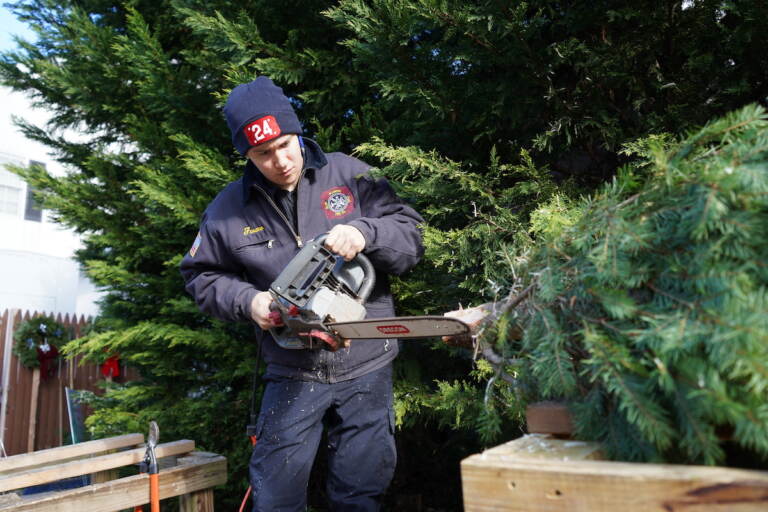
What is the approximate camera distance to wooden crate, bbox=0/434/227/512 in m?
2.56

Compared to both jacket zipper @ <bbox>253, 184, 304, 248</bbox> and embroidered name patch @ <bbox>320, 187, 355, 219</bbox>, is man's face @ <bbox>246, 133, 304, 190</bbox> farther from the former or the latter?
embroidered name patch @ <bbox>320, 187, 355, 219</bbox>

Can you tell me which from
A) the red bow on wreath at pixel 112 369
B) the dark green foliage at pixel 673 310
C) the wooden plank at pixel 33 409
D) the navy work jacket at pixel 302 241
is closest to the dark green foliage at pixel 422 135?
the dark green foliage at pixel 673 310

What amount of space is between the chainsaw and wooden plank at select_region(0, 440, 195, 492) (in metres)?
1.26

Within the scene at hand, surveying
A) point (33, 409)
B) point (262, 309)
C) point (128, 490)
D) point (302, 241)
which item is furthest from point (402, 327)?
point (33, 409)

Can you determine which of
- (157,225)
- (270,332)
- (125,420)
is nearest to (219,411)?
(125,420)

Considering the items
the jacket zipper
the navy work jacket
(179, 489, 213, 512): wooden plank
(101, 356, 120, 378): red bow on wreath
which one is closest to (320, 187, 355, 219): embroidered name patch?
the navy work jacket

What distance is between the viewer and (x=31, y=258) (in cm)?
1343

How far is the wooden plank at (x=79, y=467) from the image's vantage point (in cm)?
258

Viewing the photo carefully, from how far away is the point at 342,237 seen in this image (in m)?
2.33

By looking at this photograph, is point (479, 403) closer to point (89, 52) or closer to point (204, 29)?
point (204, 29)

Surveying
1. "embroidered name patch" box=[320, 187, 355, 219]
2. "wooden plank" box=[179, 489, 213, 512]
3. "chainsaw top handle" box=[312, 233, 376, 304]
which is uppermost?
"embroidered name patch" box=[320, 187, 355, 219]

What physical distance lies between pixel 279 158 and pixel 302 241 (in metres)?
0.40

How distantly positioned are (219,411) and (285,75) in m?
2.44

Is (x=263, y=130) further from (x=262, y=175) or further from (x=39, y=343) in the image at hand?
(x=39, y=343)
